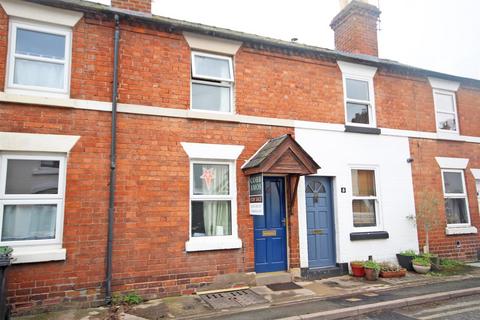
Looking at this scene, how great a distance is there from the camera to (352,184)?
8.70m

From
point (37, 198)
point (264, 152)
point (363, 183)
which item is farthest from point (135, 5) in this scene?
point (363, 183)

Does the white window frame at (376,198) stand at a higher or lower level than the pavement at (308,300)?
higher

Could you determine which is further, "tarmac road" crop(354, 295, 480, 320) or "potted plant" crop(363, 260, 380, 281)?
"potted plant" crop(363, 260, 380, 281)

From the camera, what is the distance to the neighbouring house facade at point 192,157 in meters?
5.87

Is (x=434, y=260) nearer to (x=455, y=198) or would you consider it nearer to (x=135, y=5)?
(x=455, y=198)

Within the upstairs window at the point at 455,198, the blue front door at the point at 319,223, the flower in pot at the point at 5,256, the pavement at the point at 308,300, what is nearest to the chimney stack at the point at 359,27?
the upstairs window at the point at 455,198

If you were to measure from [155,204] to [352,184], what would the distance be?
5.21 metres

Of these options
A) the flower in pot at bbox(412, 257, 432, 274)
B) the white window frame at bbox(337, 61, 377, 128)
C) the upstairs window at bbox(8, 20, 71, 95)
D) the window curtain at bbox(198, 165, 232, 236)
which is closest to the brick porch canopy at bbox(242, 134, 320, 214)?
the window curtain at bbox(198, 165, 232, 236)

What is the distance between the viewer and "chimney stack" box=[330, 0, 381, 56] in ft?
34.0

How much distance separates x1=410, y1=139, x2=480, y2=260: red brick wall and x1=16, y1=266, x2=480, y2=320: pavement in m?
1.64

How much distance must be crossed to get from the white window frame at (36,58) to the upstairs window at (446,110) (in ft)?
33.4

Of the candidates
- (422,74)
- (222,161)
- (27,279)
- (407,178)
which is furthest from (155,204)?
(422,74)

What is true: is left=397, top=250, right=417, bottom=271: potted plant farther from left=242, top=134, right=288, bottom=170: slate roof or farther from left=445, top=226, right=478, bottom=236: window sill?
left=242, top=134, right=288, bottom=170: slate roof

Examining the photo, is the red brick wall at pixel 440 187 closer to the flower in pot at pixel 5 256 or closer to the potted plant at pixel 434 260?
the potted plant at pixel 434 260
